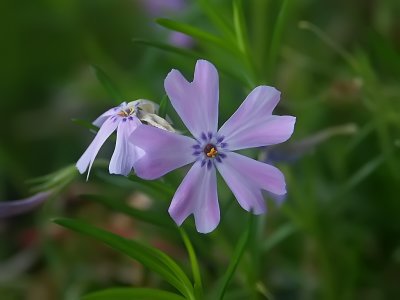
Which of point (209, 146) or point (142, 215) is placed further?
point (142, 215)

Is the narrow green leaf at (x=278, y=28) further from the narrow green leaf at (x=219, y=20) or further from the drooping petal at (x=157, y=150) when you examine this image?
the drooping petal at (x=157, y=150)

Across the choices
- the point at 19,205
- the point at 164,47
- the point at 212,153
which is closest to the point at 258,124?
the point at 212,153

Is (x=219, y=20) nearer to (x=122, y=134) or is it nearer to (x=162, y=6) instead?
(x=122, y=134)

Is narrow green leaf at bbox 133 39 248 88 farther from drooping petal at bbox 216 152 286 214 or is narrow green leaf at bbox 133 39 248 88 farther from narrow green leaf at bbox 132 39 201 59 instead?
drooping petal at bbox 216 152 286 214

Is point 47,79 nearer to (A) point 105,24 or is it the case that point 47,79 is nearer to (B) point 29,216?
(A) point 105,24

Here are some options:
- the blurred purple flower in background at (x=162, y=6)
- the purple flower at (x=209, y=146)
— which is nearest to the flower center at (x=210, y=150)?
the purple flower at (x=209, y=146)

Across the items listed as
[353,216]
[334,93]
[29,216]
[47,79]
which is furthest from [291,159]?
[47,79]

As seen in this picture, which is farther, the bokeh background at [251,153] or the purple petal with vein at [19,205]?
the bokeh background at [251,153]
